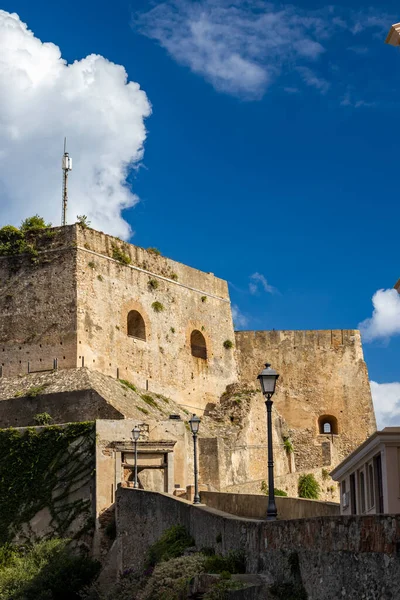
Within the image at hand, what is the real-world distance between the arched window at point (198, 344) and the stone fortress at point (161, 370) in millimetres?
50

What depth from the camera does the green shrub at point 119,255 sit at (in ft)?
128

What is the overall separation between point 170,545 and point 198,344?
2192 centimetres

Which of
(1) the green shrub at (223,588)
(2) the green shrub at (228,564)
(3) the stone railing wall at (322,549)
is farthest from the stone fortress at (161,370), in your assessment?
(1) the green shrub at (223,588)

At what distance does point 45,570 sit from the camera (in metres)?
27.9

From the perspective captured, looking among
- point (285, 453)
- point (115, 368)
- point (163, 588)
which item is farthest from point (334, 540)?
point (285, 453)

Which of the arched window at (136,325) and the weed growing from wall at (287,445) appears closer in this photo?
the arched window at (136,325)

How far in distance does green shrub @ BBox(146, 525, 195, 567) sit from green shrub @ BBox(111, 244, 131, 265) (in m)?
17.6

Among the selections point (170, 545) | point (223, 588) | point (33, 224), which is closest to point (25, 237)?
point (33, 224)

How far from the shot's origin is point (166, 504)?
2330 cm

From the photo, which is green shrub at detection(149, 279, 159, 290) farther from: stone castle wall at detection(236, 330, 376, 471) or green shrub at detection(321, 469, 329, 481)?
green shrub at detection(321, 469, 329, 481)

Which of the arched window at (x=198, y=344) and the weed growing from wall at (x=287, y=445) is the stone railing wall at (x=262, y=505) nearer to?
the weed growing from wall at (x=287, y=445)

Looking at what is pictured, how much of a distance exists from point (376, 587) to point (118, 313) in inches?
1154

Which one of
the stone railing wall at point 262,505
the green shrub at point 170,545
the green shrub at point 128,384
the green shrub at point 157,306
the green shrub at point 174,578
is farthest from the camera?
the green shrub at point 157,306

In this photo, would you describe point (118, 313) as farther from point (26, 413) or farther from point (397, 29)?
point (397, 29)
